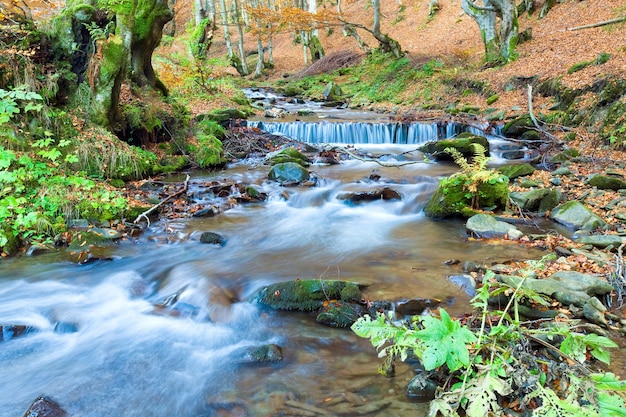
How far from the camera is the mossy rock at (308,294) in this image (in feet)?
15.0

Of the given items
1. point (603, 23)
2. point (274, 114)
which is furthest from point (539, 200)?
point (274, 114)

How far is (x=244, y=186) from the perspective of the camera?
29.7 feet

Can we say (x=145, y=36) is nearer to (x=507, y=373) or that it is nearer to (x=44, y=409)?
(x=44, y=409)

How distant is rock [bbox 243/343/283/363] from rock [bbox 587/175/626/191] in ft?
22.5

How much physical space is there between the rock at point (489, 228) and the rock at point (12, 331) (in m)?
6.06

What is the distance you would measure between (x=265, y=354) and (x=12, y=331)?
2852 mm

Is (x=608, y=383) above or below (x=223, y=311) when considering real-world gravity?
above

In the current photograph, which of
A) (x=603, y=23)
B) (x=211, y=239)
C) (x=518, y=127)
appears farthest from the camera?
(x=603, y=23)

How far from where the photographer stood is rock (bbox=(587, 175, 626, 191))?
24.0ft

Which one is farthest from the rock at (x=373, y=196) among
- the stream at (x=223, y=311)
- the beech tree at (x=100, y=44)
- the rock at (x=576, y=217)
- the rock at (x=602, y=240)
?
the beech tree at (x=100, y=44)

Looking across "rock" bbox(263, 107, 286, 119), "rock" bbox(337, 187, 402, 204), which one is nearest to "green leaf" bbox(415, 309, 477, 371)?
"rock" bbox(337, 187, 402, 204)

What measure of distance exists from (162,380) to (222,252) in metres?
2.89

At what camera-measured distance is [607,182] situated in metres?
7.43

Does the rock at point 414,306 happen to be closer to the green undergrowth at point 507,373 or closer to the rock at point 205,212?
the green undergrowth at point 507,373
